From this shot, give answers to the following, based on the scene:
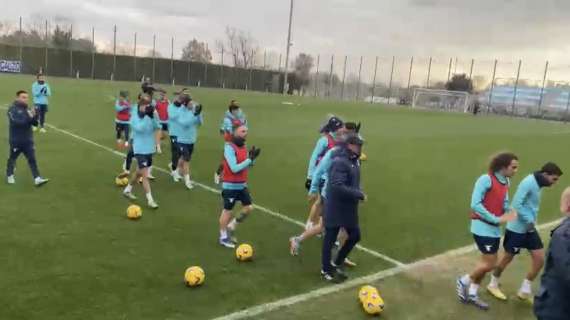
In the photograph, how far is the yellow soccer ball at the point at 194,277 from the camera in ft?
21.4

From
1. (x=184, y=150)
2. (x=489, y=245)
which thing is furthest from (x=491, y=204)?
(x=184, y=150)

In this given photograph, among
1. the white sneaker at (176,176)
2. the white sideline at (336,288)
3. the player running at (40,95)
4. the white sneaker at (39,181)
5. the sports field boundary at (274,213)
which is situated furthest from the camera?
the player running at (40,95)

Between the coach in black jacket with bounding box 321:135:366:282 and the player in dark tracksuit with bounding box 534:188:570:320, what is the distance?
9.24 feet

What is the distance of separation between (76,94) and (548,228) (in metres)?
31.2

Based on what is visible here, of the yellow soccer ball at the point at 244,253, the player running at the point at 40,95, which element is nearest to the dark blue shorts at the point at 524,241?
the yellow soccer ball at the point at 244,253

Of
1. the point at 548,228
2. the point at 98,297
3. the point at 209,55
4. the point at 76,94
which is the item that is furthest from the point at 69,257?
the point at 209,55

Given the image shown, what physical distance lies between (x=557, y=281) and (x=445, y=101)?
5685 cm

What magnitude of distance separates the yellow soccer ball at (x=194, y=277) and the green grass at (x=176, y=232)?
12 cm

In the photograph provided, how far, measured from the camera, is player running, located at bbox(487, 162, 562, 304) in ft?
21.1

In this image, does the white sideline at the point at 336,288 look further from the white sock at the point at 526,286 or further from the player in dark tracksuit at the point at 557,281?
the player in dark tracksuit at the point at 557,281

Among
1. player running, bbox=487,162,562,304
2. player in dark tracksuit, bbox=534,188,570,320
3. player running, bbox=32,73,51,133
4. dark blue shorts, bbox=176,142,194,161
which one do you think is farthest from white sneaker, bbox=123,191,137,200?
player running, bbox=32,73,51,133

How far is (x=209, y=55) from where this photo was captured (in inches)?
2827

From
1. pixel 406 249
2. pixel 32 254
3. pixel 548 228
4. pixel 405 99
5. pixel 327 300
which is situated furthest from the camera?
pixel 405 99

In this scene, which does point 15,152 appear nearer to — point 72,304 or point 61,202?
point 61,202
